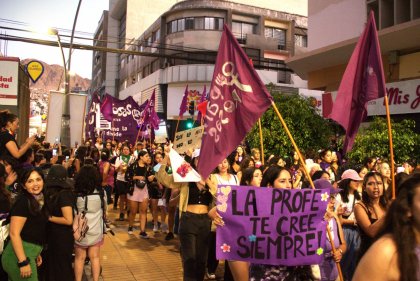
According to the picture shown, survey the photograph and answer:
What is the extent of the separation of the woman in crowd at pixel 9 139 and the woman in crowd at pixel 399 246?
184 inches

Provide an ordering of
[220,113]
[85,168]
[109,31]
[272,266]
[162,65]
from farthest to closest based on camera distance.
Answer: [109,31] → [162,65] → [85,168] → [220,113] → [272,266]

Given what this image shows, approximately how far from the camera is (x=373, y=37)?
4559 millimetres

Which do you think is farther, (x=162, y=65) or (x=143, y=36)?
A: (x=143, y=36)

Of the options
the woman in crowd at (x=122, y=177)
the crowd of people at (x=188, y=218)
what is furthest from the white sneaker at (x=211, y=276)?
the woman in crowd at (x=122, y=177)

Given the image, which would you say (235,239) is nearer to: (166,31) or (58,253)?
(58,253)

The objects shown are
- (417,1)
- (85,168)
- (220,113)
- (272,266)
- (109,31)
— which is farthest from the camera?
(109,31)

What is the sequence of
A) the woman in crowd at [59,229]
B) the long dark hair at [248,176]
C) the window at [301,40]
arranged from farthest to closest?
1. the window at [301,40]
2. the long dark hair at [248,176]
3. the woman in crowd at [59,229]

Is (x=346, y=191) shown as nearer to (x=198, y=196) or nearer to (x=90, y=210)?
(x=198, y=196)

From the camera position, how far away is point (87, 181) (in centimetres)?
515

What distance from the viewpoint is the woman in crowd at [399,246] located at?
1.89 metres

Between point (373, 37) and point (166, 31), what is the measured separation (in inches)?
1506

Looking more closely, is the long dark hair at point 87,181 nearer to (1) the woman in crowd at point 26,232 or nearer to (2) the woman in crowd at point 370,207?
(1) the woman in crowd at point 26,232

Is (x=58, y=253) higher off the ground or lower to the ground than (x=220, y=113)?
lower

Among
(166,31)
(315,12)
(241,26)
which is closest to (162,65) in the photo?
(166,31)
